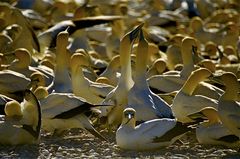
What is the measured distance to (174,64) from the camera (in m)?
16.4

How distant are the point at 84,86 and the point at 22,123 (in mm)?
1749

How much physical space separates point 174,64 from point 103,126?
4.58 m

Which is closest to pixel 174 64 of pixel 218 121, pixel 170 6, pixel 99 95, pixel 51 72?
pixel 51 72

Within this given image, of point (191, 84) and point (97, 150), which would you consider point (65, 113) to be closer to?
point (97, 150)

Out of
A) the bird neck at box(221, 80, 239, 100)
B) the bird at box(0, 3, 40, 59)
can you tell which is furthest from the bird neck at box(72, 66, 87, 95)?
the bird at box(0, 3, 40, 59)

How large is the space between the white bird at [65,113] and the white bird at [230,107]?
1442 mm

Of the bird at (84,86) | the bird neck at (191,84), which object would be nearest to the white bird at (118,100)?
the bird at (84,86)

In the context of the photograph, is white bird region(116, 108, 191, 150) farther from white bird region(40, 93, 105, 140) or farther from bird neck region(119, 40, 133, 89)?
bird neck region(119, 40, 133, 89)

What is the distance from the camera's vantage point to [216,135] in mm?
10953

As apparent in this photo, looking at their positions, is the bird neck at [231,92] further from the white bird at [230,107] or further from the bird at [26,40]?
the bird at [26,40]

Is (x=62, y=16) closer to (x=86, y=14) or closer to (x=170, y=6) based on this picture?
(x=86, y=14)

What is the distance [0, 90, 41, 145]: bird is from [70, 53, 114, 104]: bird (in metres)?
1.52

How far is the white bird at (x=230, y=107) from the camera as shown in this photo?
34.9 feet

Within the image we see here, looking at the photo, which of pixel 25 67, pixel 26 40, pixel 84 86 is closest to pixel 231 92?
pixel 84 86
